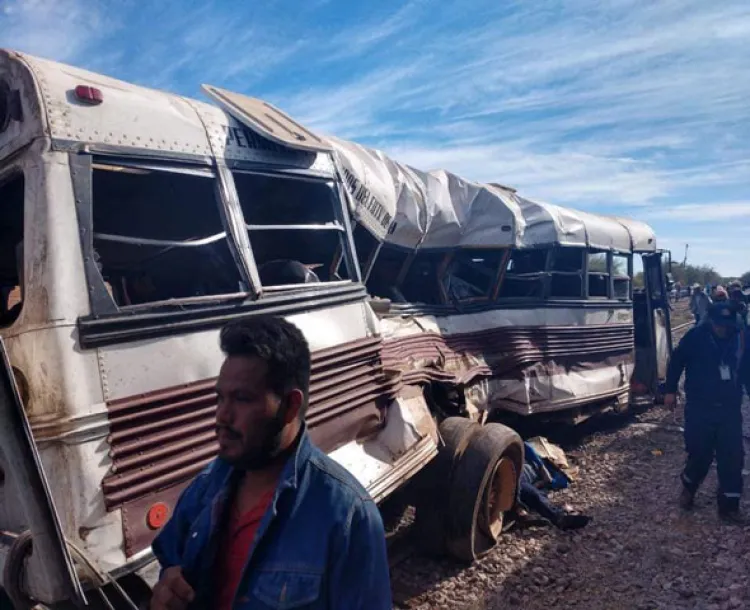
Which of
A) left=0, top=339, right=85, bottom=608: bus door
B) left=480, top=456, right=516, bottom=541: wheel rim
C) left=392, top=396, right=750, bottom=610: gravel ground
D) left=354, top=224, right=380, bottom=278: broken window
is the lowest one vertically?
left=392, top=396, right=750, bottom=610: gravel ground

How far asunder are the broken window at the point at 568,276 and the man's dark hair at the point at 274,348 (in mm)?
6052

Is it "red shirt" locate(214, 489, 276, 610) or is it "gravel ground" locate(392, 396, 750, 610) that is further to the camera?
"gravel ground" locate(392, 396, 750, 610)

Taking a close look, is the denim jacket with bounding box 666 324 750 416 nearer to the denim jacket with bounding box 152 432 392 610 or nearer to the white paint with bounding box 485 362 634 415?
the white paint with bounding box 485 362 634 415

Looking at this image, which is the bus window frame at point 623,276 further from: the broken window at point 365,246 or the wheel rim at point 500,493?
the broken window at point 365,246

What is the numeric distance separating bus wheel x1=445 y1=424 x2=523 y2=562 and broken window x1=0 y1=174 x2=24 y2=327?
2.99m

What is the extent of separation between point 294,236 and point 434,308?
192cm

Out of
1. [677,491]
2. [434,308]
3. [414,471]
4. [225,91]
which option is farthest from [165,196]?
[677,491]

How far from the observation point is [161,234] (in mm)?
4141

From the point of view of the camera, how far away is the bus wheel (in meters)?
4.40

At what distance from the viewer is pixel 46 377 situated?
7.47 ft

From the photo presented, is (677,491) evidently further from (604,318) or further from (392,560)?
(392,560)

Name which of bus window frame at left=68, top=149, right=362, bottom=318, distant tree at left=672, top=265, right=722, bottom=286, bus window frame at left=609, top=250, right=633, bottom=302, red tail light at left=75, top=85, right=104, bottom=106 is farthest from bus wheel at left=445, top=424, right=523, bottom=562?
distant tree at left=672, top=265, right=722, bottom=286

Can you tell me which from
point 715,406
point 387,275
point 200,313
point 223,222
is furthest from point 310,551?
point 715,406

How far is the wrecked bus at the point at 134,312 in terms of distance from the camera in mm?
2248
